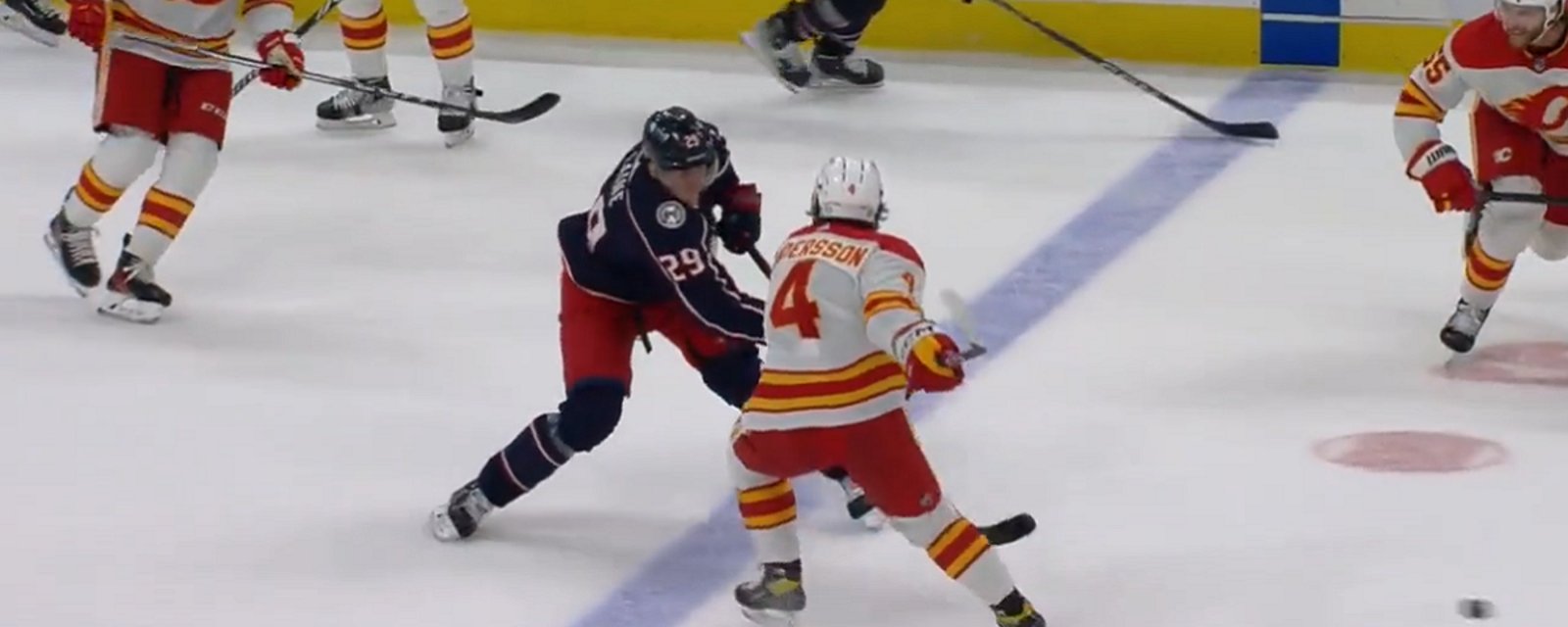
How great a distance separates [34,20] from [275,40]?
7.57ft

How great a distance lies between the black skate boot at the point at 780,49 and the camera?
6277 millimetres

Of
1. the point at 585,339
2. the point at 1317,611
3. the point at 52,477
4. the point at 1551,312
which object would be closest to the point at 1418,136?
the point at 1551,312

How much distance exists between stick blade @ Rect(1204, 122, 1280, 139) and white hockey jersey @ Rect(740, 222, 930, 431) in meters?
2.79

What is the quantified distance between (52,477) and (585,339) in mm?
930

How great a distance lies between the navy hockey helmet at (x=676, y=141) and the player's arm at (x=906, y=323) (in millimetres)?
421

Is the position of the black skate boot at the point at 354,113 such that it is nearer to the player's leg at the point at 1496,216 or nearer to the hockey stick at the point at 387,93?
the hockey stick at the point at 387,93

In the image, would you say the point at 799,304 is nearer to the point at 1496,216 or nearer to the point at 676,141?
the point at 676,141

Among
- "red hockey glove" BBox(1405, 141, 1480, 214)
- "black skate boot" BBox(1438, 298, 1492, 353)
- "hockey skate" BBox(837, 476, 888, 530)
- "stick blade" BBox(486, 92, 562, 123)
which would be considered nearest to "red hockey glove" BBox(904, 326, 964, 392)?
"hockey skate" BBox(837, 476, 888, 530)

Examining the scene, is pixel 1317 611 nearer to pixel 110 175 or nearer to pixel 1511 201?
pixel 1511 201

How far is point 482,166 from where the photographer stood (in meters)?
5.80

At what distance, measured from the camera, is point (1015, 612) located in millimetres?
3141

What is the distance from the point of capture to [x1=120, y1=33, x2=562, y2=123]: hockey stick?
4594mm

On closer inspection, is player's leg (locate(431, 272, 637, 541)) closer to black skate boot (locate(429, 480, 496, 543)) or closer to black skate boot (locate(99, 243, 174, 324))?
black skate boot (locate(429, 480, 496, 543))

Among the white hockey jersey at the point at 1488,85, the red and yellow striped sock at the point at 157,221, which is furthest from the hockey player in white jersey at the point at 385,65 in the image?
the white hockey jersey at the point at 1488,85
